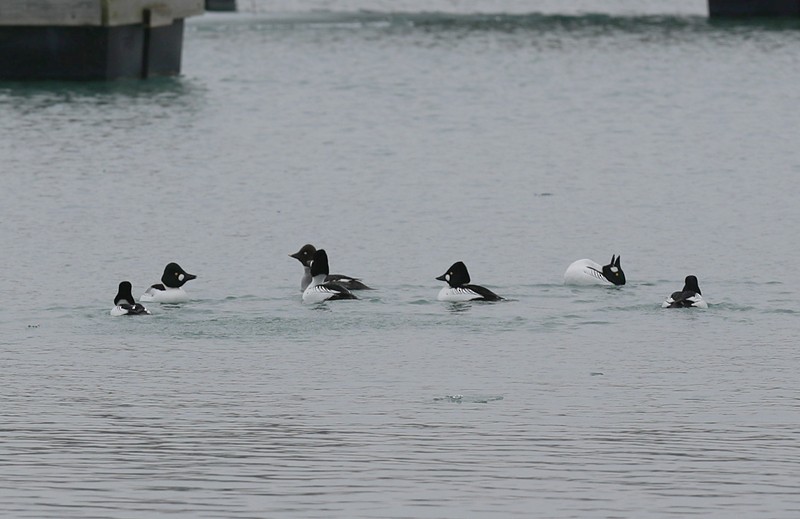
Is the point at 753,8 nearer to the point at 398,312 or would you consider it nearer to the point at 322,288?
the point at 322,288

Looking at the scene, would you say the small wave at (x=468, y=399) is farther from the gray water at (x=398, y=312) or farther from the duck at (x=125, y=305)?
the duck at (x=125, y=305)

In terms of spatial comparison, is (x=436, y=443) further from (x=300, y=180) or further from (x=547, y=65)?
(x=547, y=65)

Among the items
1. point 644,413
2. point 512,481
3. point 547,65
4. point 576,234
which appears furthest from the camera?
point 547,65

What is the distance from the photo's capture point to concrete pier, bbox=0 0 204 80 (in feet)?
154

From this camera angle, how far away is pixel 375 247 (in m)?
25.5

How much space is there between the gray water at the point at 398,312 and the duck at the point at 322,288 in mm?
178

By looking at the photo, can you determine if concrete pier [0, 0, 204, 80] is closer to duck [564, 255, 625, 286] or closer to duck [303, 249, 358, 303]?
duck [303, 249, 358, 303]

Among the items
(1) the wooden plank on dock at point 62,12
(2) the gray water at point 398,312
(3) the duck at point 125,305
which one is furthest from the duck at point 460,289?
(1) the wooden plank on dock at point 62,12

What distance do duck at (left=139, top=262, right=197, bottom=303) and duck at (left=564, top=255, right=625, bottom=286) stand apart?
15.9ft

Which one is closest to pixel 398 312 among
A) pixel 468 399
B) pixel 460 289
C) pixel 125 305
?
pixel 460 289

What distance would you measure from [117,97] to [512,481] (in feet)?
116

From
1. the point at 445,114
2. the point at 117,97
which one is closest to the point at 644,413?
the point at 445,114

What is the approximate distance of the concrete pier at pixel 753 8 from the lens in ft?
266

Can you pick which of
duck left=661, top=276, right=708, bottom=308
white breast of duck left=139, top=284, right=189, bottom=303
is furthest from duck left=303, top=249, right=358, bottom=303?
duck left=661, top=276, right=708, bottom=308
